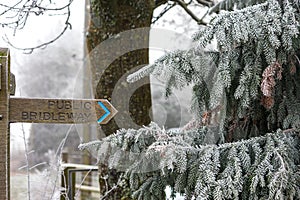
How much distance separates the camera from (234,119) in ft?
5.84

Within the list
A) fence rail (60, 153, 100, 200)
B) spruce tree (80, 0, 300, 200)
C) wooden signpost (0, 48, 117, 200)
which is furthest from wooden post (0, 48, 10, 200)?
fence rail (60, 153, 100, 200)

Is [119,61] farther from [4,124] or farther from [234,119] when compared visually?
[4,124]

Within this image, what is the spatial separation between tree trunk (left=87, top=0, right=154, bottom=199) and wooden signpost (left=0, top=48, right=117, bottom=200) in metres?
0.72

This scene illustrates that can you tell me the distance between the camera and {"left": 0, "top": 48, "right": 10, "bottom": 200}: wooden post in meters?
1.44

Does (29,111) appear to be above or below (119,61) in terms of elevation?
below

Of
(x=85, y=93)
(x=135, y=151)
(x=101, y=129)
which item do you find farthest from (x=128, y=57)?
(x=85, y=93)

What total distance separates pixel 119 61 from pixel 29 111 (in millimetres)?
904

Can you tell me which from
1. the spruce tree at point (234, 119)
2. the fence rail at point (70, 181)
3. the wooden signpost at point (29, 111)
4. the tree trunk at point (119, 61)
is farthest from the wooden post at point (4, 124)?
the tree trunk at point (119, 61)

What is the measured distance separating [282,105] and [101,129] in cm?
106

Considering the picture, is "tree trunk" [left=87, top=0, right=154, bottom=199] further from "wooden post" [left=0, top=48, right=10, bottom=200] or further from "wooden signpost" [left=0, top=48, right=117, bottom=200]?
"wooden post" [left=0, top=48, right=10, bottom=200]

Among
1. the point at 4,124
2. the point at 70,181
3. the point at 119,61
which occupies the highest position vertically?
the point at 119,61

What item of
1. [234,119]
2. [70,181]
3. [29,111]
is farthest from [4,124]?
[70,181]

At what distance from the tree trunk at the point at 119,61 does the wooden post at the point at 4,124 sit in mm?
903

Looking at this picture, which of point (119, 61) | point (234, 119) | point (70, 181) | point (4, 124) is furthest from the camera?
point (70, 181)
